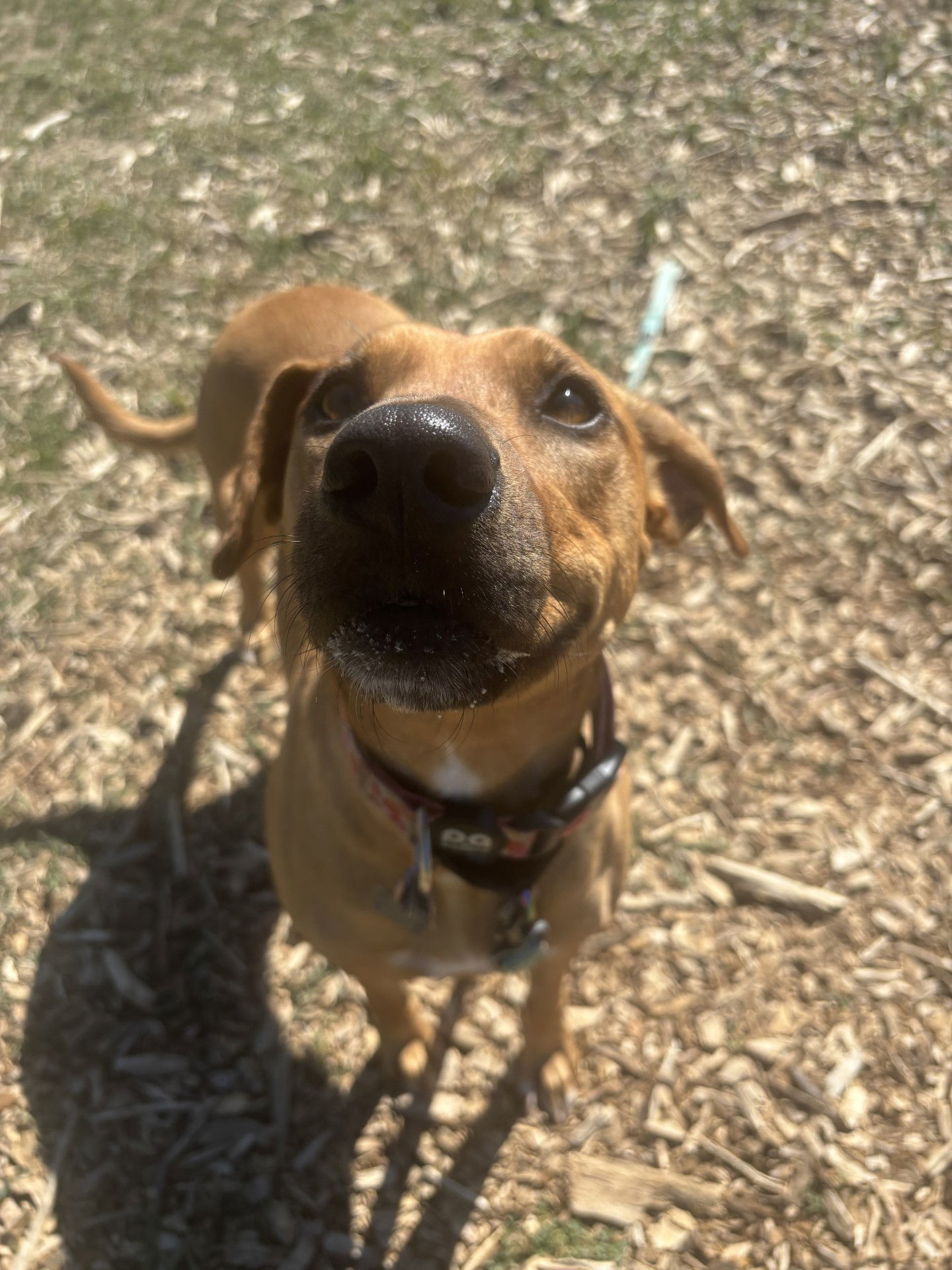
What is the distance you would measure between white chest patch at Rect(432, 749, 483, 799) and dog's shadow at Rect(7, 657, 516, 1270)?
1.45 metres

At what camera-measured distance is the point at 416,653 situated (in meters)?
1.67

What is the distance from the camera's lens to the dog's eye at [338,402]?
2137 mm

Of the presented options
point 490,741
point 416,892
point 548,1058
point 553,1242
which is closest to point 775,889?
point 548,1058

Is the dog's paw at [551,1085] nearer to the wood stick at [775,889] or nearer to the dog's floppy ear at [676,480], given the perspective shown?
the wood stick at [775,889]

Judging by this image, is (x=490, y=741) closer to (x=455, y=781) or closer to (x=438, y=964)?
(x=455, y=781)

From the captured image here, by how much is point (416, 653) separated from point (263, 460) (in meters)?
1.08

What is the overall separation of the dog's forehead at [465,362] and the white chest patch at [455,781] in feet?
2.65

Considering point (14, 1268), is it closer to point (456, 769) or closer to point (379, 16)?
point (456, 769)

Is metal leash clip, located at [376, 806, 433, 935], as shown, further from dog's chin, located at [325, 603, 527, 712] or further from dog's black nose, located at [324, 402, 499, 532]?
dog's black nose, located at [324, 402, 499, 532]

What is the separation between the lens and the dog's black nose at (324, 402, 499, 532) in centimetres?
146

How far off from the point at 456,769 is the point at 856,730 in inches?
86.8

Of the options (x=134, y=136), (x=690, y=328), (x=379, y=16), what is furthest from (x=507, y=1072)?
(x=379, y=16)

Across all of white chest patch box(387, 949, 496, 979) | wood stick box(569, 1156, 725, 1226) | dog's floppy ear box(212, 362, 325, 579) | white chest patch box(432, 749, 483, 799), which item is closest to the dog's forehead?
dog's floppy ear box(212, 362, 325, 579)

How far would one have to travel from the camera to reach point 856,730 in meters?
3.74
